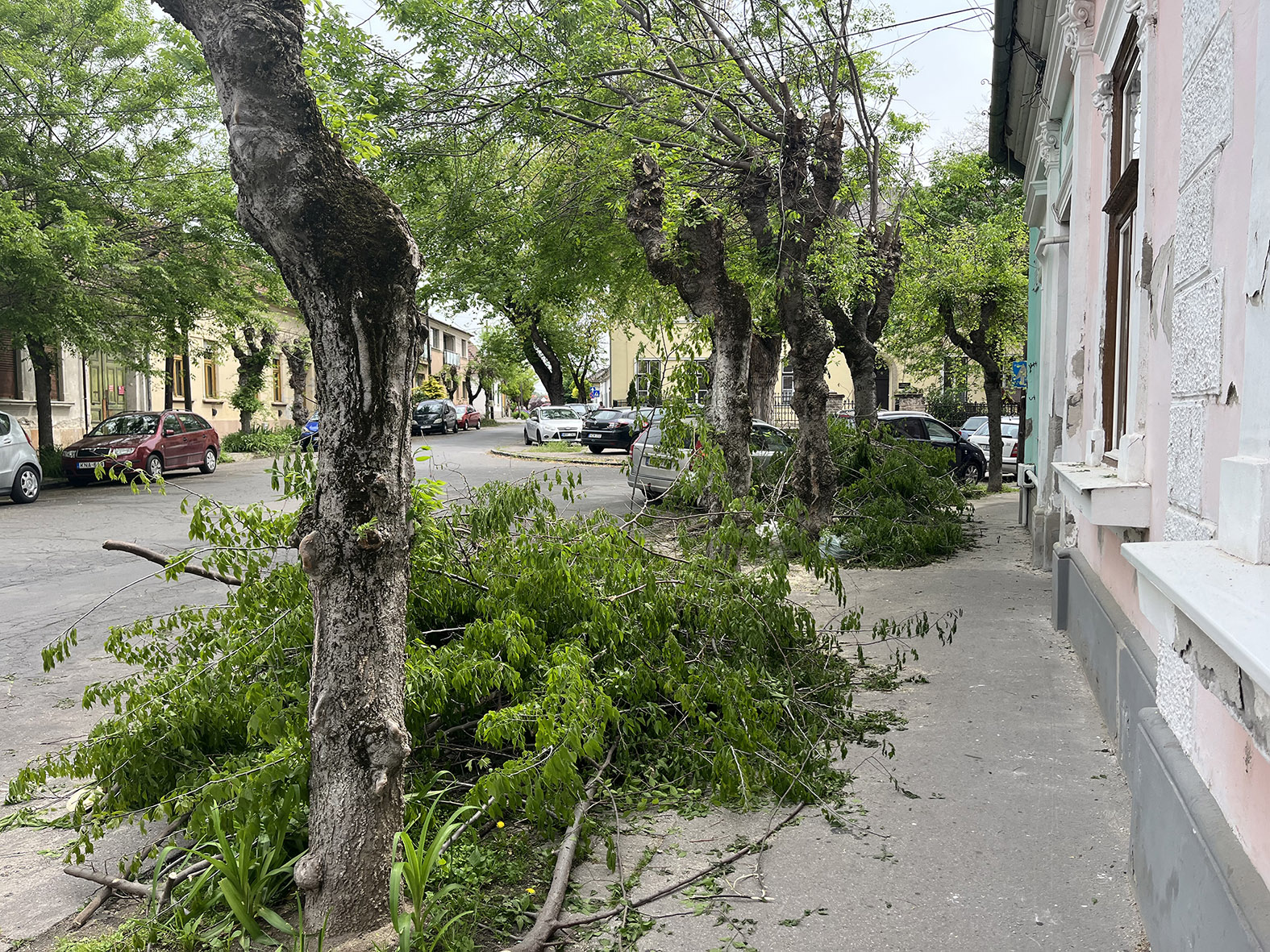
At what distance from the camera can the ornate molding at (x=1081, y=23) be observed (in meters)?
6.83

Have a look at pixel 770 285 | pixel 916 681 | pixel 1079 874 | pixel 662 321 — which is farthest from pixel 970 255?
pixel 1079 874

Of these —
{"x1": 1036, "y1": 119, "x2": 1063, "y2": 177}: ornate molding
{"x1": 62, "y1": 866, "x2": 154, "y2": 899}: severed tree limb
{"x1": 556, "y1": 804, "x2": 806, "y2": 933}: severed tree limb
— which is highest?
{"x1": 1036, "y1": 119, "x2": 1063, "y2": 177}: ornate molding

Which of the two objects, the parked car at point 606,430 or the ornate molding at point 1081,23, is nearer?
the ornate molding at point 1081,23

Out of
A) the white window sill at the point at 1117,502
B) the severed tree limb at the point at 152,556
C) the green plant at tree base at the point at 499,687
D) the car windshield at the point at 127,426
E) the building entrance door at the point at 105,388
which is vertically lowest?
the green plant at tree base at the point at 499,687

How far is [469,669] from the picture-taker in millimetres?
4043

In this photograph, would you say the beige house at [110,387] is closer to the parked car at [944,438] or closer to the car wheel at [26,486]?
the car wheel at [26,486]

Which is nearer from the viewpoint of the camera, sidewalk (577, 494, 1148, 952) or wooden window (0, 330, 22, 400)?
sidewalk (577, 494, 1148, 952)

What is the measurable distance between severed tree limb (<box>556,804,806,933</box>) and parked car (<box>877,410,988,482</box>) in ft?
48.8

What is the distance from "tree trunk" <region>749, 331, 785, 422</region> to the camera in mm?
21141

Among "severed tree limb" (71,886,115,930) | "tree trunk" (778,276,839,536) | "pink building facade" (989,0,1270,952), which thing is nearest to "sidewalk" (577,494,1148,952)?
"pink building facade" (989,0,1270,952)

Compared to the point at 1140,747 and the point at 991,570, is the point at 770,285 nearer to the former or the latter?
the point at 991,570

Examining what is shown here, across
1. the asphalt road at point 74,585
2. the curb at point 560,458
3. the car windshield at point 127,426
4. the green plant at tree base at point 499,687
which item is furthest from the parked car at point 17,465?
the green plant at tree base at point 499,687

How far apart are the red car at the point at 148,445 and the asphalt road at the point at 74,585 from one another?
64 cm

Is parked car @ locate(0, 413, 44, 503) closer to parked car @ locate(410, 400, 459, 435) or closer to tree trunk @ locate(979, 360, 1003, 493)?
tree trunk @ locate(979, 360, 1003, 493)
